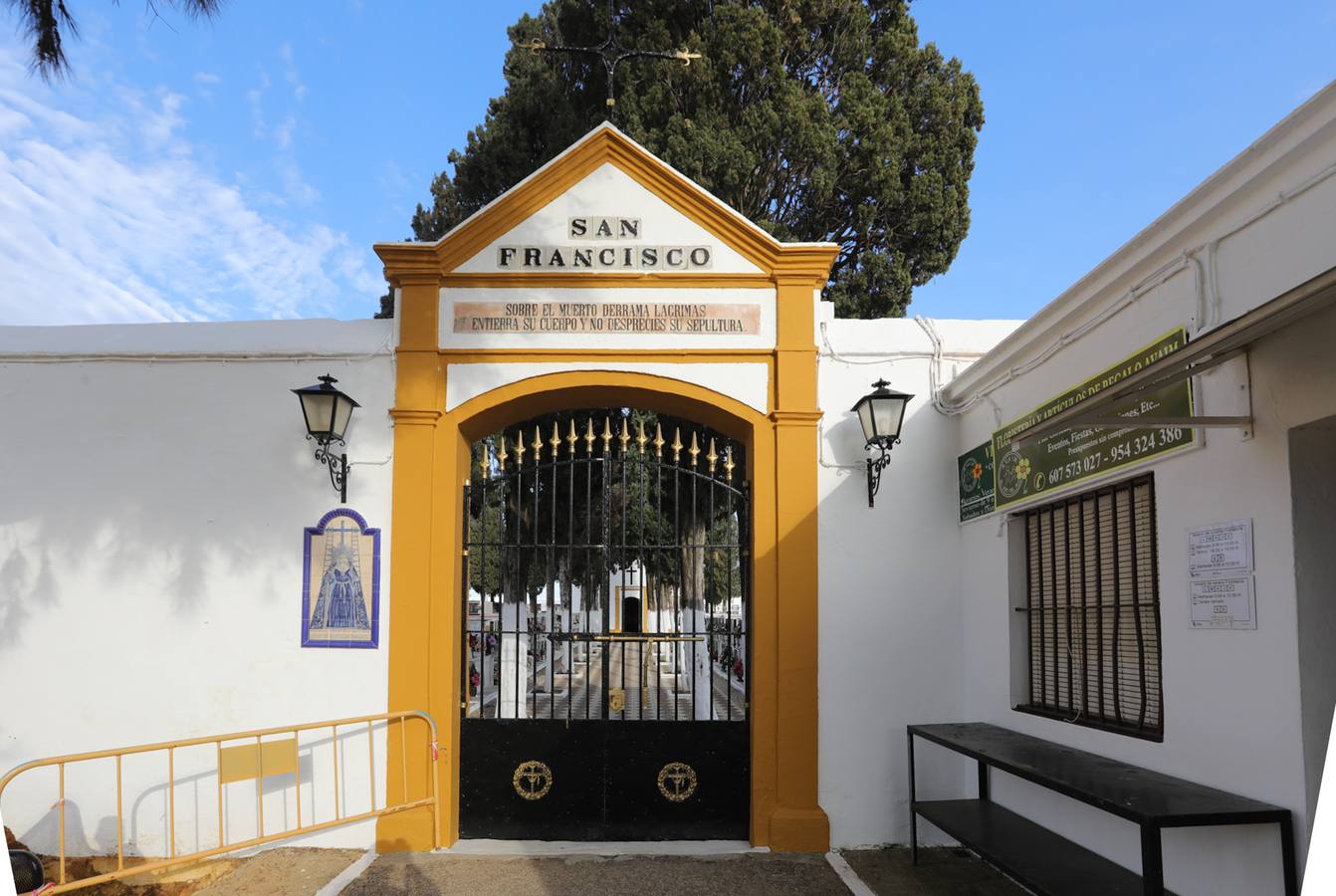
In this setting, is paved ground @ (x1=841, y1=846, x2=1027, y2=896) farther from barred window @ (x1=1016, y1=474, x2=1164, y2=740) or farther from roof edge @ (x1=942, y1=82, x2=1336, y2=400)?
roof edge @ (x1=942, y1=82, x2=1336, y2=400)

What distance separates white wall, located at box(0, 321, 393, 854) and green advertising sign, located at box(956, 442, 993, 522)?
397 centimetres

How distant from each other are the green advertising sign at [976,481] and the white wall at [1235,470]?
142 cm

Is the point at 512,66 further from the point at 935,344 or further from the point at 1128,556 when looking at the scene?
the point at 1128,556

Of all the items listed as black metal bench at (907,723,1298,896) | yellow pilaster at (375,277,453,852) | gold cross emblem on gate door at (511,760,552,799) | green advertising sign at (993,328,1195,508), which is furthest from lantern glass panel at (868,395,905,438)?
gold cross emblem on gate door at (511,760,552,799)

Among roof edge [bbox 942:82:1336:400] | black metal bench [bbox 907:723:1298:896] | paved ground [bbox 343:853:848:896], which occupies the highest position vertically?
roof edge [bbox 942:82:1336:400]

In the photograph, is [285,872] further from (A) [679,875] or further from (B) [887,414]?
(B) [887,414]

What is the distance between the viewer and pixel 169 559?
699 cm

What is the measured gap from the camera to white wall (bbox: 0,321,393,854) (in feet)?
22.2

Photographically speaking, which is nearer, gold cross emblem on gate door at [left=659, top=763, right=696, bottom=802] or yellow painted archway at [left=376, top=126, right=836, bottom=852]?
yellow painted archway at [left=376, top=126, right=836, bottom=852]

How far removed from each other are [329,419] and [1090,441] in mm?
4671

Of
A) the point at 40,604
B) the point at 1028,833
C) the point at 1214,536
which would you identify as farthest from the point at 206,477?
the point at 1214,536

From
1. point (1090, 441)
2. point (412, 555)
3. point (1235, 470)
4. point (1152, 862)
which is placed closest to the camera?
point (1152, 862)

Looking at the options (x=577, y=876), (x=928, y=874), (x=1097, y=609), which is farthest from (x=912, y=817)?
(x=577, y=876)

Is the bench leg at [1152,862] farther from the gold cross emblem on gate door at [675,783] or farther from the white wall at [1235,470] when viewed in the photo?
the gold cross emblem on gate door at [675,783]
